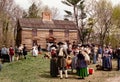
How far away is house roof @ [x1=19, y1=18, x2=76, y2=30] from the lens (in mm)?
44906

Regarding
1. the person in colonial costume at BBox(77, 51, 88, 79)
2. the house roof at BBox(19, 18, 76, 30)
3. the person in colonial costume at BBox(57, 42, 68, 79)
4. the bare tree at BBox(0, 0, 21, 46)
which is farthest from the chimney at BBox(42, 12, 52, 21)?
the person in colonial costume at BBox(77, 51, 88, 79)

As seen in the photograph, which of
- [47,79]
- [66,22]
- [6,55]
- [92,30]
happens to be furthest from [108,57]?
[92,30]

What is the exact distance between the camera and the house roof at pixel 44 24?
147 feet

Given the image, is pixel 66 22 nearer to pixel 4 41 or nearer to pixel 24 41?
pixel 24 41

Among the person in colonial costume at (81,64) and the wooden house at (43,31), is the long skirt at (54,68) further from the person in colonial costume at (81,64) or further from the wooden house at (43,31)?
the wooden house at (43,31)

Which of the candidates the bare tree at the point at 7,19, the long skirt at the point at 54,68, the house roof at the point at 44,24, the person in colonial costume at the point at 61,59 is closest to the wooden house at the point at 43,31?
the house roof at the point at 44,24

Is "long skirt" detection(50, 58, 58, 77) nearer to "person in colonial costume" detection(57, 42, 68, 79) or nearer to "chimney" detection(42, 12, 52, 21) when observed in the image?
"person in colonial costume" detection(57, 42, 68, 79)

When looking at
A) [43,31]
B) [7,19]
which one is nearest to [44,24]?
[43,31]

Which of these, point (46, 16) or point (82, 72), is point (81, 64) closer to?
point (82, 72)

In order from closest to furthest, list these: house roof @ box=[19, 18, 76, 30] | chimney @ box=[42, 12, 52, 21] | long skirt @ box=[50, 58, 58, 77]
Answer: long skirt @ box=[50, 58, 58, 77] → house roof @ box=[19, 18, 76, 30] → chimney @ box=[42, 12, 52, 21]

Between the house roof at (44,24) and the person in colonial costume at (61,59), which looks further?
the house roof at (44,24)

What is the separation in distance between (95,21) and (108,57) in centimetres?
3702

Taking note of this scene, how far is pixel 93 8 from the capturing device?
5788cm

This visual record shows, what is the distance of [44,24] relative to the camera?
46.0 m
